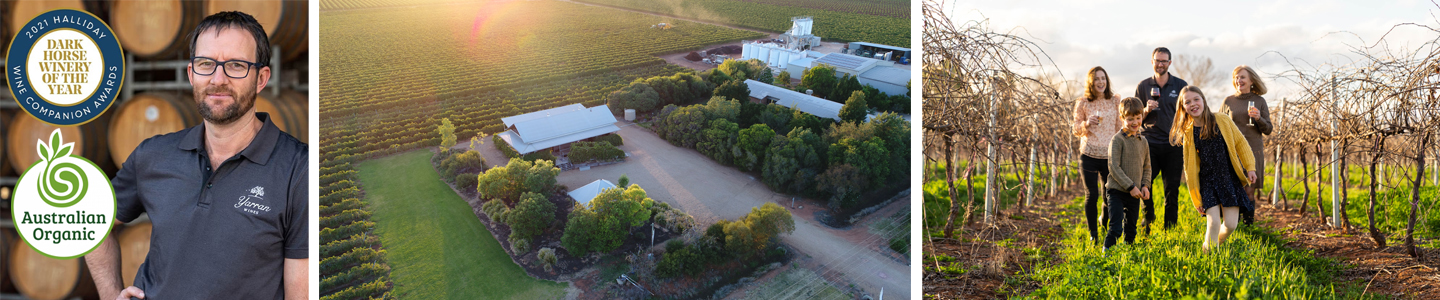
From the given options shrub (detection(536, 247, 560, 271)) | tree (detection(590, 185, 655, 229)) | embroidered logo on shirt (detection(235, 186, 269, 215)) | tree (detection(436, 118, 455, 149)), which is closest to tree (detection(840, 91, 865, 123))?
tree (detection(590, 185, 655, 229))

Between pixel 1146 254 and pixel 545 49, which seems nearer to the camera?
pixel 1146 254

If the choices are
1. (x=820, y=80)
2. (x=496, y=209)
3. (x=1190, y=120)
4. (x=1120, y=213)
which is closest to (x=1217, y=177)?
(x=1190, y=120)

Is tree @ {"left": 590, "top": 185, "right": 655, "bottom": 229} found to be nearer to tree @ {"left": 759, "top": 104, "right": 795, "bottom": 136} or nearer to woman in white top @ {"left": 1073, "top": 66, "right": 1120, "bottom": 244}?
tree @ {"left": 759, "top": 104, "right": 795, "bottom": 136}

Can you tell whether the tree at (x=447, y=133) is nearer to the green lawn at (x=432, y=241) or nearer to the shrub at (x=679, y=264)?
the green lawn at (x=432, y=241)

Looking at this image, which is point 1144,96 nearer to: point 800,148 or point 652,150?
point 800,148

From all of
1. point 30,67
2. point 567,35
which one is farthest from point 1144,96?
point 30,67

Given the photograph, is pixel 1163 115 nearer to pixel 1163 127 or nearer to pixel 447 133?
Answer: pixel 1163 127
